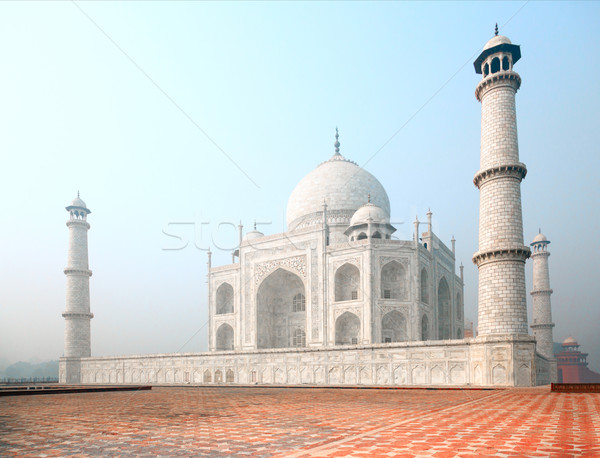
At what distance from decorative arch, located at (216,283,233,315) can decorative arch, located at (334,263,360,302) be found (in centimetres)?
814

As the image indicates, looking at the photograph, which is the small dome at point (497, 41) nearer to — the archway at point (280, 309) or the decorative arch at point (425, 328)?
the decorative arch at point (425, 328)

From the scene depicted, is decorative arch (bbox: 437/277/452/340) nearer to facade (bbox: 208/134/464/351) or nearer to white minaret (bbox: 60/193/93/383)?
facade (bbox: 208/134/464/351)

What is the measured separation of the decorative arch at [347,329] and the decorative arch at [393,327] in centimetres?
139

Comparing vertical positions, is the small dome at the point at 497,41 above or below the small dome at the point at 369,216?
above

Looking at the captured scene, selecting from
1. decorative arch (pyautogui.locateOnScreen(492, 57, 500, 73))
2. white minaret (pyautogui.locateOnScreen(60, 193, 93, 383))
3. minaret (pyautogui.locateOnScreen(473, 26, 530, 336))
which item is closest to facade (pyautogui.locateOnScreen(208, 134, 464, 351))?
white minaret (pyautogui.locateOnScreen(60, 193, 93, 383))

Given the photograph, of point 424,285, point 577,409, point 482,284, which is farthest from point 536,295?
point 577,409

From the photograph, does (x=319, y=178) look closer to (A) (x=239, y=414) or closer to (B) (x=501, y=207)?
(B) (x=501, y=207)

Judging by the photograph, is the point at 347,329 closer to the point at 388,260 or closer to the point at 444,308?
the point at 388,260

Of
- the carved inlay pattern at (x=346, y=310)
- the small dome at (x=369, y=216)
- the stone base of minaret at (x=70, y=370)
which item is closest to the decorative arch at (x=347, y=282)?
the carved inlay pattern at (x=346, y=310)

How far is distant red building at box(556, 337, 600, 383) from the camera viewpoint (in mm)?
43500

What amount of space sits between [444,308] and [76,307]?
2363cm

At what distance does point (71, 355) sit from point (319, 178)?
66.0 feet

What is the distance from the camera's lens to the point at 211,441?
477cm

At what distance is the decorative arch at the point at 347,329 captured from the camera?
26953mm
